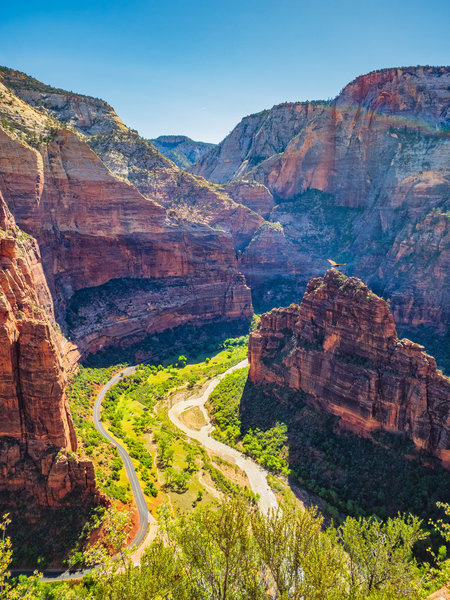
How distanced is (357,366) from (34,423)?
133ft

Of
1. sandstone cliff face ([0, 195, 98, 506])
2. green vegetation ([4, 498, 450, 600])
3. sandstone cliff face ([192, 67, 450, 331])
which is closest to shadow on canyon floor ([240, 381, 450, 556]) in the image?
green vegetation ([4, 498, 450, 600])

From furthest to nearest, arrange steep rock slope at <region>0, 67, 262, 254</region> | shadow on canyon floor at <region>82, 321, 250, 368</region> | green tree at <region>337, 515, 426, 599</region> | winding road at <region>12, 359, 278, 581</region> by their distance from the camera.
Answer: steep rock slope at <region>0, 67, 262, 254</region> → shadow on canyon floor at <region>82, 321, 250, 368</region> → winding road at <region>12, 359, 278, 581</region> → green tree at <region>337, 515, 426, 599</region>

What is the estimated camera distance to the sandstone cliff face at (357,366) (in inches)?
1715

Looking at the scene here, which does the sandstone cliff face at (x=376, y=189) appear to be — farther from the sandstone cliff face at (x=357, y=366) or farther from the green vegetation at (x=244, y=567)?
the green vegetation at (x=244, y=567)

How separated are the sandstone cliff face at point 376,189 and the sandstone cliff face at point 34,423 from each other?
8344cm

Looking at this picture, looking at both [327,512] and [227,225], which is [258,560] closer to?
[327,512]

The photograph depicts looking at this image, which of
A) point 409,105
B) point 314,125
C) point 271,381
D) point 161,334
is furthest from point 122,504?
point 314,125

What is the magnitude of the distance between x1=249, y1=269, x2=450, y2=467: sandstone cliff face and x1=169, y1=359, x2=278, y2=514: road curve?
44.8 ft

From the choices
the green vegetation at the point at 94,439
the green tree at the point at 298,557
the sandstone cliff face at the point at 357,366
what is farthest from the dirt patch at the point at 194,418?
the green tree at the point at 298,557

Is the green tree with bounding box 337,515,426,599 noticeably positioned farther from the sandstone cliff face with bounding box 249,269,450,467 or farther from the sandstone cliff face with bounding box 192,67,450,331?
the sandstone cliff face with bounding box 192,67,450,331

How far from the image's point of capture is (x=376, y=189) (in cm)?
13162

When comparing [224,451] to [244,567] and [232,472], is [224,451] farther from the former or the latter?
[244,567]

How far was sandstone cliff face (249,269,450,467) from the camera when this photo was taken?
143 ft

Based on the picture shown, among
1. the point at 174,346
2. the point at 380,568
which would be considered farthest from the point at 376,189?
the point at 380,568
